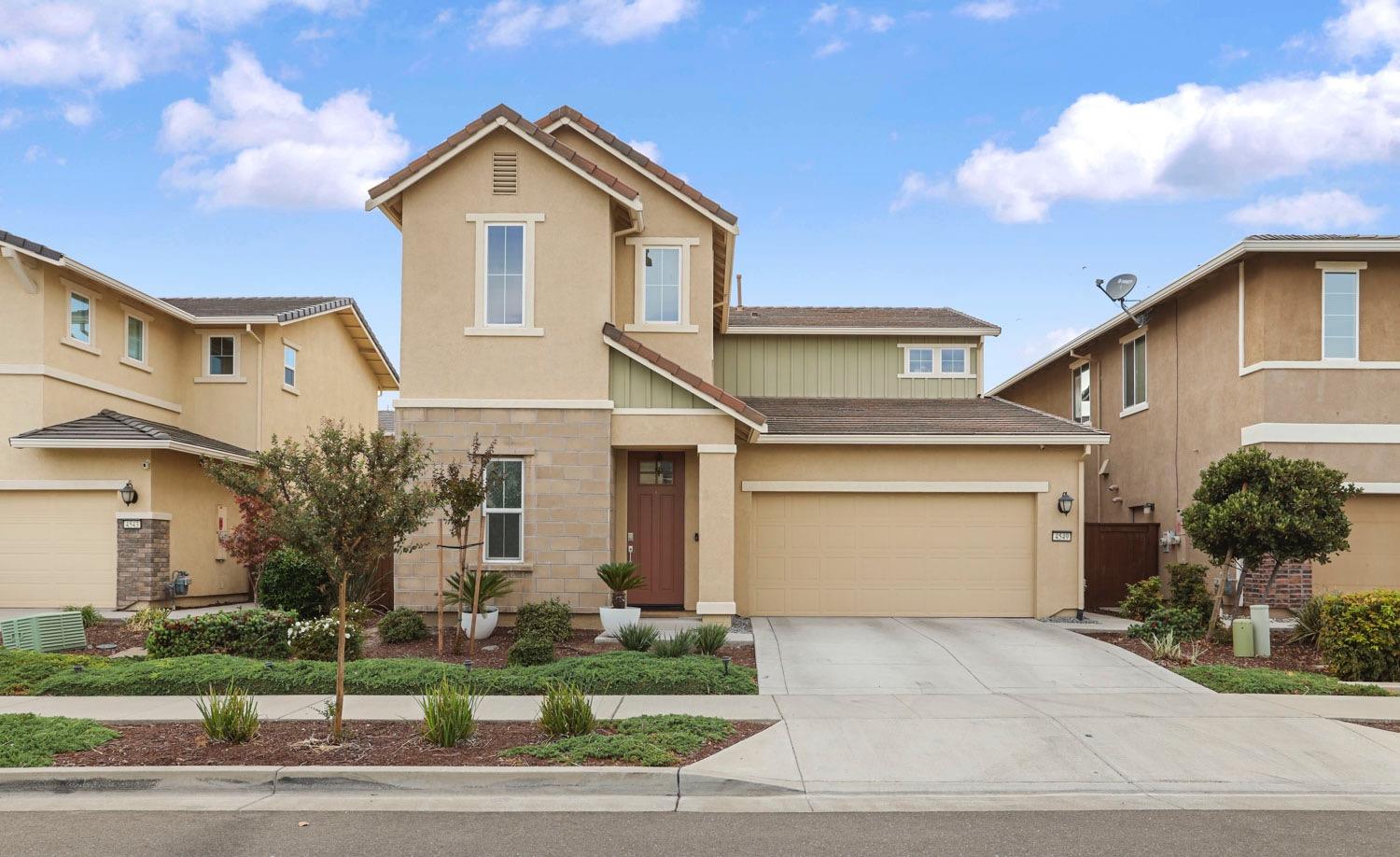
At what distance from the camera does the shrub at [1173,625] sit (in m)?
14.5

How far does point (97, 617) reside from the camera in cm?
1698

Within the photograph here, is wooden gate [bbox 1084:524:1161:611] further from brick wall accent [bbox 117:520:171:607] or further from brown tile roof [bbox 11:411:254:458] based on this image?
brick wall accent [bbox 117:520:171:607]

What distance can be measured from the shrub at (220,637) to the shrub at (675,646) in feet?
15.7

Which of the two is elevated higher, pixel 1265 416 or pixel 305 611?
pixel 1265 416

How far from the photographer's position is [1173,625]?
14578 millimetres

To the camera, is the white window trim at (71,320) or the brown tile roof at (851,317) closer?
the white window trim at (71,320)

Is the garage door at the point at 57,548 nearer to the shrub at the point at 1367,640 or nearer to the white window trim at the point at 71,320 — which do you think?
the white window trim at the point at 71,320

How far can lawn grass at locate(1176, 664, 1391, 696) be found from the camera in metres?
11.6

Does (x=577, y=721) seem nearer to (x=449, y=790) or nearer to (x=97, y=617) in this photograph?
(x=449, y=790)

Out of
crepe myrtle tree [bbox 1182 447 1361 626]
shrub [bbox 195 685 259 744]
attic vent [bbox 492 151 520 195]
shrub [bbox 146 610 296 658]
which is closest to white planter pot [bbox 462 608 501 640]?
shrub [bbox 146 610 296 658]

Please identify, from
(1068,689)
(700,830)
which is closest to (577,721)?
Result: (700,830)

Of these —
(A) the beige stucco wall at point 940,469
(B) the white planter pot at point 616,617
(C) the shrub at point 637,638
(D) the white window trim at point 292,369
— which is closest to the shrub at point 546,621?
(B) the white planter pot at point 616,617

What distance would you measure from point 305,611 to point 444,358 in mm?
4472

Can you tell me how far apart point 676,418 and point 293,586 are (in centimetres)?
638
